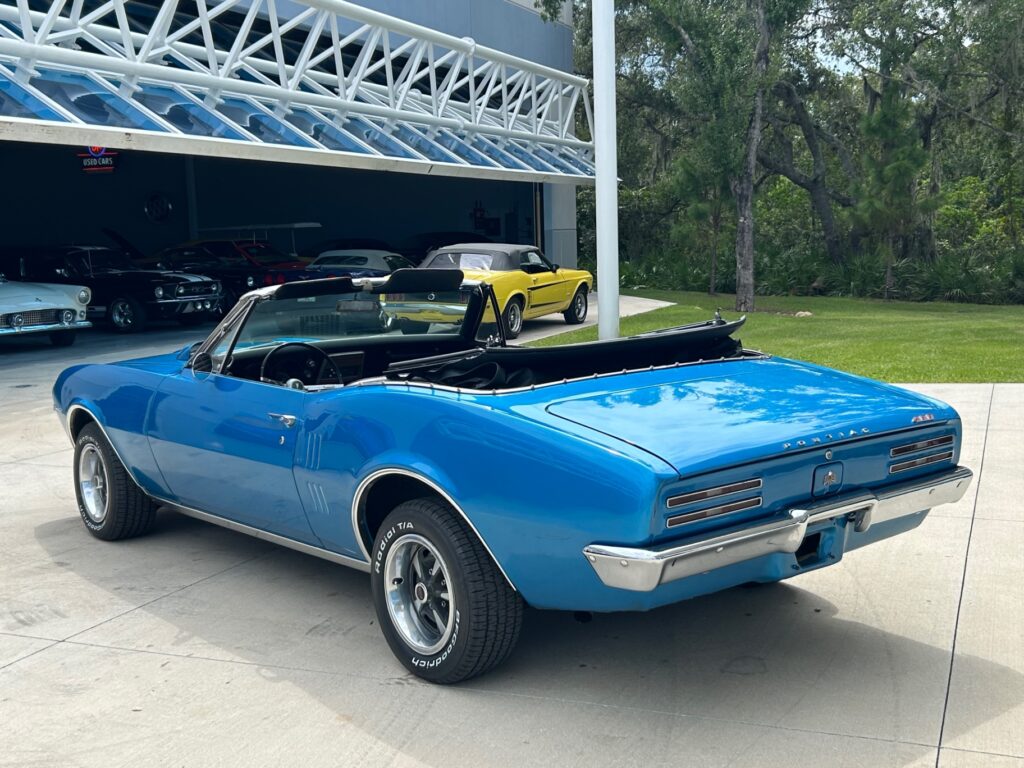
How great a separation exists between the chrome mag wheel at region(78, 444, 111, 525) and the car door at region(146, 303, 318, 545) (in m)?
0.77

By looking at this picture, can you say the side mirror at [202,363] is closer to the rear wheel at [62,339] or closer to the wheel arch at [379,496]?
the wheel arch at [379,496]

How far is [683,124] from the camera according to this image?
108 ft

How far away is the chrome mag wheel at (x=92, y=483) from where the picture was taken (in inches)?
243

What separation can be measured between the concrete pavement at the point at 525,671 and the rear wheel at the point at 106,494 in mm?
130

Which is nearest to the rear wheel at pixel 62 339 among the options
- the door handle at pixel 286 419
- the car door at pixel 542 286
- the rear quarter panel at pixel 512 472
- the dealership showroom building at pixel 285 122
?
the dealership showroom building at pixel 285 122

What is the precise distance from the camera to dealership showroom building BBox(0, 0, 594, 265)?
1527 cm

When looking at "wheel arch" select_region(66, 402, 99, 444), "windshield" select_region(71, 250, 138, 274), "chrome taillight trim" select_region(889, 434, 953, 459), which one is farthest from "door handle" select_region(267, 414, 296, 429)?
"windshield" select_region(71, 250, 138, 274)

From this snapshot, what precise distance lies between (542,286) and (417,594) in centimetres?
1451

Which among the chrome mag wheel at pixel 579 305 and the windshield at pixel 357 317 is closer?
the windshield at pixel 357 317

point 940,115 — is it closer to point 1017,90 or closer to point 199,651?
point 1017,90

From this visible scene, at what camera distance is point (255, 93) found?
1867 centimetres

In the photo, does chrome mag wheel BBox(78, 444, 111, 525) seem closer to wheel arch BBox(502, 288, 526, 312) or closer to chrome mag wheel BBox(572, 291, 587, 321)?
wheel arch BBox(502, 288, 526, 312)

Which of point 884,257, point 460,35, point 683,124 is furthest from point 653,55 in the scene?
point 884,257

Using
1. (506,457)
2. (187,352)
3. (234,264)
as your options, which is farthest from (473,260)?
(506,457)
